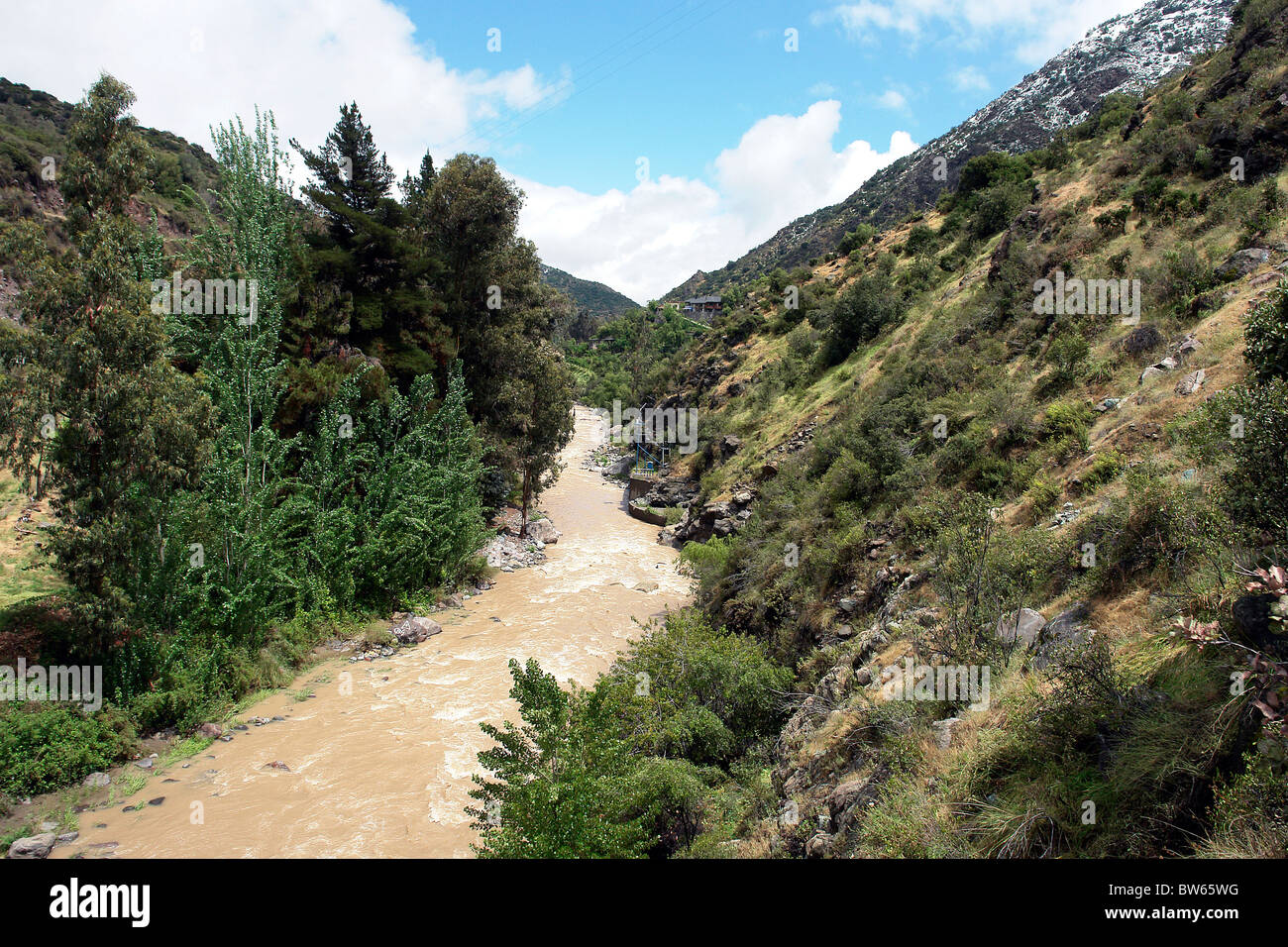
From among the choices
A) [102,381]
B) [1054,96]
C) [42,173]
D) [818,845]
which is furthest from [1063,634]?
[1054,96]

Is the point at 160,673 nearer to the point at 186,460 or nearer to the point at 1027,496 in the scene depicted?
the point at 186,460

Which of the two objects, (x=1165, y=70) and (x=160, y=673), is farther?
(x=1165, y=70)

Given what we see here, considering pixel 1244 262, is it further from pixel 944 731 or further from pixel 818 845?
pixel 818 845

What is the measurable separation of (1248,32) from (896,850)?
88.9 feet

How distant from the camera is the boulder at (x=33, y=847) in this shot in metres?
7.61

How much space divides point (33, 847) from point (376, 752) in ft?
14.7

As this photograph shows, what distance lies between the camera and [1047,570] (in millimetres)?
7641

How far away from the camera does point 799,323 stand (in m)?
41.0

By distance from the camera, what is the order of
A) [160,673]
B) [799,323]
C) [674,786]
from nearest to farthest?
[674,786], [160,673], [799,323]

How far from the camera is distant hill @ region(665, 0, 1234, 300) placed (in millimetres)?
67750

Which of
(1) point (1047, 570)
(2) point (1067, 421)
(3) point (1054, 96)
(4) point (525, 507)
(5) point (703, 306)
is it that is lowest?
(4) point (525, 507)

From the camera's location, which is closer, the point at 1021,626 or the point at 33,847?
the point at 1021,626

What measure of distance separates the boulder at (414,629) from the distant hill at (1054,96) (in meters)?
64.9
